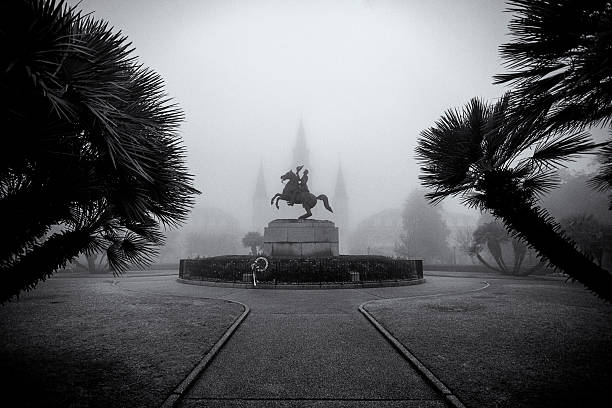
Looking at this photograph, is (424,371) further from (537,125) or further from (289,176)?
(289,176)

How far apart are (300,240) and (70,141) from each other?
54.2ft

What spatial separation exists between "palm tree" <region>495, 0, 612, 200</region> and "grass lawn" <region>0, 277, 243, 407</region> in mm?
4525

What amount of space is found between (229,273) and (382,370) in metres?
11.2

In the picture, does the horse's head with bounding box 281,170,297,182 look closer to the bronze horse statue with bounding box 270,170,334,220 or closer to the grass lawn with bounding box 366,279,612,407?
the bronze horse statue with bounding box 270,170,334,220

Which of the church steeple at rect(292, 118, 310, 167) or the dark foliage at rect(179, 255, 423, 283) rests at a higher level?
Result: the church steeple at rect(292, 118, 310, 167)

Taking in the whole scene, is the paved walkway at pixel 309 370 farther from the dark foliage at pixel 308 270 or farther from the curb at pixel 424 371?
the dark foliage at pixel 308 270

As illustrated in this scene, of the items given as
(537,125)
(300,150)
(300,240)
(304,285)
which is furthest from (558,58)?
(300,150)

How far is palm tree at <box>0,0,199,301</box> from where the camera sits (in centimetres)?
153

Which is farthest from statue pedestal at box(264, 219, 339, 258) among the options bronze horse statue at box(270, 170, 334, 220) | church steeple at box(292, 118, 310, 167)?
church steeple at box(292, 118, 310, 167)

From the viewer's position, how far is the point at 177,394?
3.25m

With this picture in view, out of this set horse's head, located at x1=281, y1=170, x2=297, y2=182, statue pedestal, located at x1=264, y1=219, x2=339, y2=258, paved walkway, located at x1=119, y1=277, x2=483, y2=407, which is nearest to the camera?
paved walkway, located at x1=119, y1=277, x2=483, y2=407

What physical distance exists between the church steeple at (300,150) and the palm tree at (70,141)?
14770 centimetres

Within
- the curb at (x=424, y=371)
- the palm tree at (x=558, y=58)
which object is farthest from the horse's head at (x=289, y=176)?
the palm tree at (x=558, y=58)

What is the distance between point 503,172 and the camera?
2.77 metres
